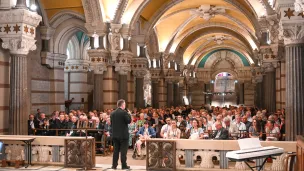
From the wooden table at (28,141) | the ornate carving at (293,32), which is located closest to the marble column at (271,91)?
the ornate carving at (293,32)

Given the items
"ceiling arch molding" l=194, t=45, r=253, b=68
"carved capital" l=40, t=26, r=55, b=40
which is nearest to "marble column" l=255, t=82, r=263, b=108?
"ceiling arch molding" l=194, t=45, r=253, b=68

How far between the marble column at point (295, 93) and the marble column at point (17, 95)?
673 cm

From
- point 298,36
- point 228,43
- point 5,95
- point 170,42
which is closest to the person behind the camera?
point 298,36

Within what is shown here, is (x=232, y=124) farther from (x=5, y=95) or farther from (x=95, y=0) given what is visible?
(x=95, y=0)

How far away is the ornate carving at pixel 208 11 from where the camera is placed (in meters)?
22.0

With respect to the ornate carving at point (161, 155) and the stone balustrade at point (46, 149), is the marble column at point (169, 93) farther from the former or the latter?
the ornate carving at point (161, 155)

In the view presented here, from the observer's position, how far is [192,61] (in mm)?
36875

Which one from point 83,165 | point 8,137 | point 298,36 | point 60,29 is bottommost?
Result: point 83,165

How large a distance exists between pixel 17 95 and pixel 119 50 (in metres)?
6.66

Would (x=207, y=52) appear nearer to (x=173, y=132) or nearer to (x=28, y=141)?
(x=173, y=132)

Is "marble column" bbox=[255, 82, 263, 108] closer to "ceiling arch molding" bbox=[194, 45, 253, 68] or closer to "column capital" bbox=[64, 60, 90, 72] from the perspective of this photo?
"column capital" bbox=[64, 60, 90, 72]

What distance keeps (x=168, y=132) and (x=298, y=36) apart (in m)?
3.86

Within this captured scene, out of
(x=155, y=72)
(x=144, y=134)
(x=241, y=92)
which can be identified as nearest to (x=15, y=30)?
Answer: (x=144, y=134)

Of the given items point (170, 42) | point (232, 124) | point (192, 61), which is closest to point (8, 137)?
point (232, 124)
